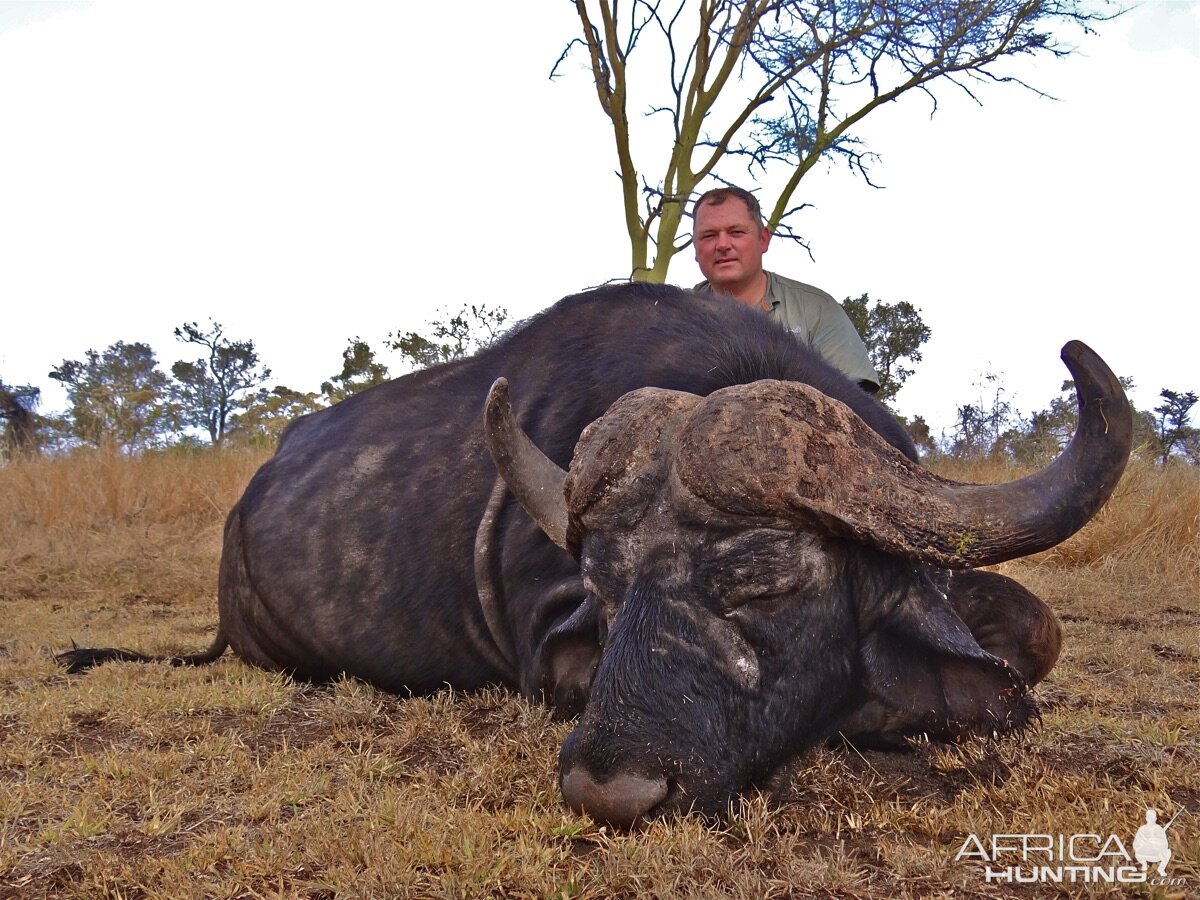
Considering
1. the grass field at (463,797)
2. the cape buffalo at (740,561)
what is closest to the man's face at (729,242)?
the cape buffalo at (740,561)

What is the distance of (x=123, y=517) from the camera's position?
954cm

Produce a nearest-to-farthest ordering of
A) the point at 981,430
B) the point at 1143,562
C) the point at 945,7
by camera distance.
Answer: the point at 1143,562 → the point at 981,430 → the point at 945,7

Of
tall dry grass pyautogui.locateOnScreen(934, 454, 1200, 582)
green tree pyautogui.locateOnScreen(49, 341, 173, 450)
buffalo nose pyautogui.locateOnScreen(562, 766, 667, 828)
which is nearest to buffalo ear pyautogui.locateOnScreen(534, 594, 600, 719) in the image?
buffalo nose pyautogui.locateOnScreen(562, 766, 667, 828)

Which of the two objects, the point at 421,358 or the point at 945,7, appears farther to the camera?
the point at 421,358

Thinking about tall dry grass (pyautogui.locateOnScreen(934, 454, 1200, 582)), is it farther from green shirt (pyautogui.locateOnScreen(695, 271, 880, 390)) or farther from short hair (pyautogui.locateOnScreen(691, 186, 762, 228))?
short hair (pyautogui.locateOnScreen(691, 186, 762, 228))

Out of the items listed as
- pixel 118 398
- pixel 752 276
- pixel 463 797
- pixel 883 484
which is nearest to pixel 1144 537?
pixel 752 276

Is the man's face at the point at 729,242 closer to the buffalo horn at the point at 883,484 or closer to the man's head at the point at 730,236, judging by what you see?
the man's head at the point at 730,236

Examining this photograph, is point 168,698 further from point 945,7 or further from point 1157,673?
point 945,7

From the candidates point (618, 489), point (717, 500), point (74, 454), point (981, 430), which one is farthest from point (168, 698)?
point (981, 430)

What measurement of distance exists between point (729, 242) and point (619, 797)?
149 inches

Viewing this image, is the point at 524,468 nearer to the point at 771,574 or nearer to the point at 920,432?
the point at 771,574

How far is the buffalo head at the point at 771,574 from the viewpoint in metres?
2.35

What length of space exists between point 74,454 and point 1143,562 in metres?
9.88

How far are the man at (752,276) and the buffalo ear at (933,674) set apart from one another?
107 inches
